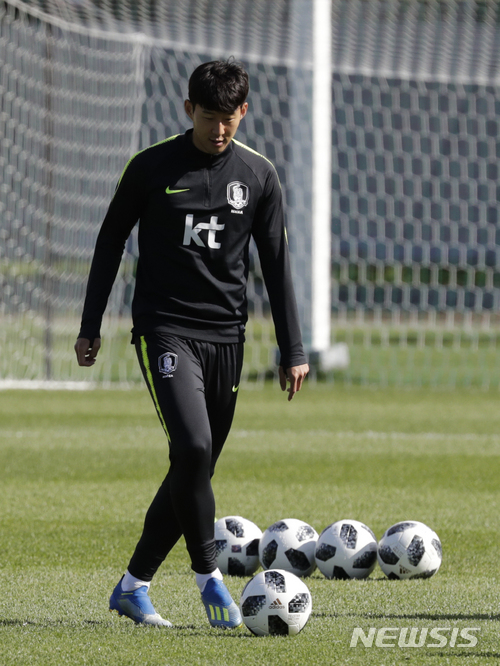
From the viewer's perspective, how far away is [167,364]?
371 cm

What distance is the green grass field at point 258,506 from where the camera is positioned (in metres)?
3.48

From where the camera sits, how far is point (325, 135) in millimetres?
12992

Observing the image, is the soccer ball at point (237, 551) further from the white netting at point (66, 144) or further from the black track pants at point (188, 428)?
the white netting at point (66, 144)

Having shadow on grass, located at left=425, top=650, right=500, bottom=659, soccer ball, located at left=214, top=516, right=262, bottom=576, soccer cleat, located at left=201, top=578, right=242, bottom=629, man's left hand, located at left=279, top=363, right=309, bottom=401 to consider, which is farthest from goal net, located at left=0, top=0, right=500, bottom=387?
shadow on grass, located at left=425, top=650, right=500, bottom=659

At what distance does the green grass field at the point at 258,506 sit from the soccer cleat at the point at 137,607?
0.06m

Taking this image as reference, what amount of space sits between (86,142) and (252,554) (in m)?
10.6

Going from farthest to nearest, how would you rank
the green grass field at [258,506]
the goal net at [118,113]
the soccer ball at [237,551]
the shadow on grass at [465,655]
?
the goal net at [118,113] → the soccer ball at [237,551] → the green grass field at [258,506] → the shadow on grass at [465,655]

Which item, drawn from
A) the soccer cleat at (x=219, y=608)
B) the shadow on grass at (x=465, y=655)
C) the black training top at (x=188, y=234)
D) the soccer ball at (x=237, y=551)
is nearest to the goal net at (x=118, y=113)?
the soccer ball at (x=237, y=551)

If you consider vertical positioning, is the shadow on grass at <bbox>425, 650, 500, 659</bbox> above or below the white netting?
below

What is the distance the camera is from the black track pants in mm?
3621

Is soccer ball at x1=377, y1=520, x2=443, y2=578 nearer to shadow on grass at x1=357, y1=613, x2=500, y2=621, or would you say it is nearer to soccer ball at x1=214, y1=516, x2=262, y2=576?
soccer ball at x1=214, y1=516, x2=262, y2=576

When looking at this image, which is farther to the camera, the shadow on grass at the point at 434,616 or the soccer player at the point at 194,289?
the shadow on grass at the point at 434,616

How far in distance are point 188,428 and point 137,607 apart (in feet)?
2.32

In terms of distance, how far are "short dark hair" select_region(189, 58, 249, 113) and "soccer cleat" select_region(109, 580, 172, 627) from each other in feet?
5.66
